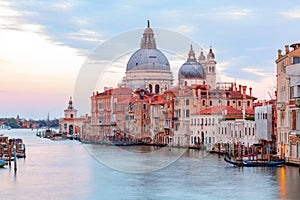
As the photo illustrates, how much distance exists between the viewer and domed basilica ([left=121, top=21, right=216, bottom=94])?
5153cm

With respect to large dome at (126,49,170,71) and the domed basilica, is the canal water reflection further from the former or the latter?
large dome at (126,49,170,71)

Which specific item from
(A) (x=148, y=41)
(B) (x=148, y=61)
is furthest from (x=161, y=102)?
(A) (x=148, y=41)

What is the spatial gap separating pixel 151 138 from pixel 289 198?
28683mm

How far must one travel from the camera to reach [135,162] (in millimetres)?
26906

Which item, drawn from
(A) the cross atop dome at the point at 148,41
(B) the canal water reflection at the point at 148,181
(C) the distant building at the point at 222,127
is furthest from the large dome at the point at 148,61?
(B) the canal water reflection at the point at 148,181

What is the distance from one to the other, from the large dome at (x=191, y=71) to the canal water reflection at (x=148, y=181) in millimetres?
24554

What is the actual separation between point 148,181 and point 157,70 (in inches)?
1435

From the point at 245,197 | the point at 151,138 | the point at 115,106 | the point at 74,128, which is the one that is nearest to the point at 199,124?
the point at 151,138

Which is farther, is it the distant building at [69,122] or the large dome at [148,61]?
the distant building at [69,122]

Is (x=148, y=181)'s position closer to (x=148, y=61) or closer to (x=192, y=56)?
(x=192, y=56)

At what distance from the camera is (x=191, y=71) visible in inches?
2023

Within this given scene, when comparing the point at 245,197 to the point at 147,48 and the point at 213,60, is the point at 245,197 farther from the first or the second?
the point at 147,48

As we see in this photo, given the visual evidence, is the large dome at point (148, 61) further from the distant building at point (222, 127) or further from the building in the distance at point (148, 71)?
the distant building at point (222, 127)

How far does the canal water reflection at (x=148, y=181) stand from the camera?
17.6 meters
